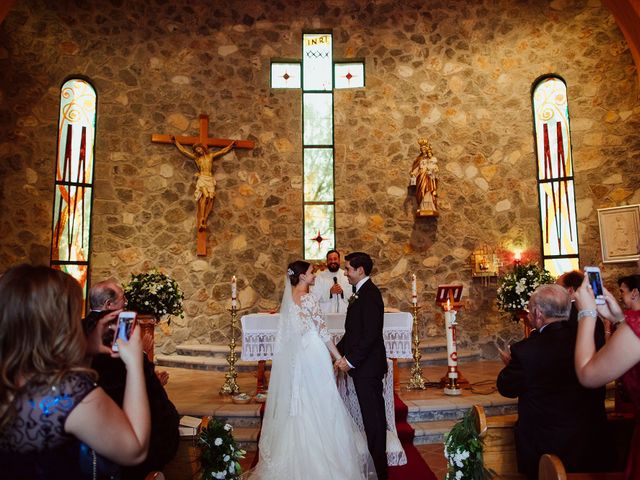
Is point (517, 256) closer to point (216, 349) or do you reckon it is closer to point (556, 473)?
point (216, 349)

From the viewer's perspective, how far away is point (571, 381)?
2699 millimetres

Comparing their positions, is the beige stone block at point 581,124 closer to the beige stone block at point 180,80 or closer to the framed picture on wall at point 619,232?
the framed picture on wall at point 619,232

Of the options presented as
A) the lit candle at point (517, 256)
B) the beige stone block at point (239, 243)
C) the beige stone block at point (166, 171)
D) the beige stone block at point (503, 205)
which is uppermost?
the beige stone block at point (166, 171)

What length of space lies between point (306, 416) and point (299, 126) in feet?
21.2

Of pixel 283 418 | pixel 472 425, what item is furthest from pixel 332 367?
pixel 472 425

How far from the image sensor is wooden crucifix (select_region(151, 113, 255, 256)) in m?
8.73

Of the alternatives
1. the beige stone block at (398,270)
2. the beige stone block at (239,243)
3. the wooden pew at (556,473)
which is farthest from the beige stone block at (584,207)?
the wooden pew at (556,473)

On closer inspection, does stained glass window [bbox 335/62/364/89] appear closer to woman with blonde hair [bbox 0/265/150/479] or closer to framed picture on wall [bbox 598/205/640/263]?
framed picture on wall [bbox 598/205/640/263]

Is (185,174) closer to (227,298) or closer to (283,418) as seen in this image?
(227,298)

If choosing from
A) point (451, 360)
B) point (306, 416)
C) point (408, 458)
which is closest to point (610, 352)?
point (306, 416)

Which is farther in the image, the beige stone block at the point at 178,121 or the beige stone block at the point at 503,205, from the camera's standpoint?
the beige stone block at the point at 178,121

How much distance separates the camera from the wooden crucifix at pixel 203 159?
28.7 ft

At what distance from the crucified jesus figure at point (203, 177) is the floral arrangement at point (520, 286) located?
502 centimetres

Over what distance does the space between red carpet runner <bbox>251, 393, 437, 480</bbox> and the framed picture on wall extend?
4414mm
